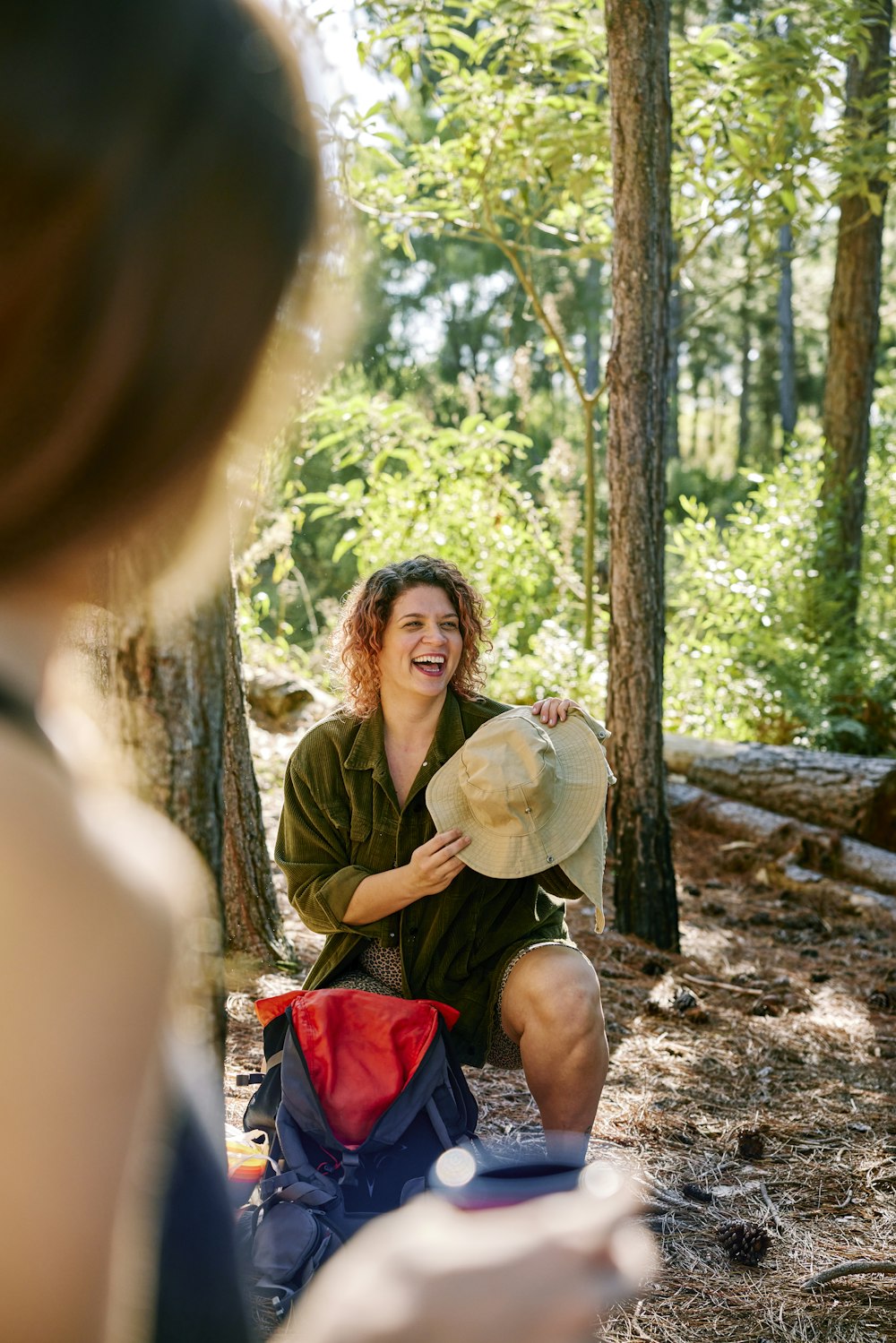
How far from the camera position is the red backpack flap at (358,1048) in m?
2.52

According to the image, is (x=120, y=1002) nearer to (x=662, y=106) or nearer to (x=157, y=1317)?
(x=157, y=1317)

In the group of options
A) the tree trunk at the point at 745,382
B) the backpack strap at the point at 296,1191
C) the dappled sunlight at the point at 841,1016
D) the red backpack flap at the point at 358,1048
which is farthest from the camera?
the tree trunk at the point at 745,382

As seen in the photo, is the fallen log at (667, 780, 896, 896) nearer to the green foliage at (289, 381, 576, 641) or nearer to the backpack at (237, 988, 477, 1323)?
the green foliage at (289, 381, 576, 641)

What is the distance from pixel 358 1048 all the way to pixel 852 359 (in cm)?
817

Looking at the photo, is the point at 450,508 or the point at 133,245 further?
the point at 450,508

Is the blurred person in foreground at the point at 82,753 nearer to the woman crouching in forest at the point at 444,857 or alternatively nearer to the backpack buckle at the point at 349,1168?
the backpack buckle at the point at 349,1168

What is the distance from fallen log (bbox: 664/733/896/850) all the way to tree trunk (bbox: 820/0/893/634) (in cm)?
207

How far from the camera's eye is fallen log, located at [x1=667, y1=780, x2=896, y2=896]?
232 inches

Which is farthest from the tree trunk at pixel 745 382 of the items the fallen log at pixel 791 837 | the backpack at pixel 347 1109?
the backpack at pixel 347 1109

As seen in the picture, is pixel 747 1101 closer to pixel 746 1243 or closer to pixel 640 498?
pixel 746 1243

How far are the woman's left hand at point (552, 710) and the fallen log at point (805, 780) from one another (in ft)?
11.6

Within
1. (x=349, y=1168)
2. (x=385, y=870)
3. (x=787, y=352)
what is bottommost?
(x=349, y=1168)

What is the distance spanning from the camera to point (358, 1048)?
258 centimetres

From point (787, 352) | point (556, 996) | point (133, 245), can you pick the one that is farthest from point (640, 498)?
point (787, 352)
